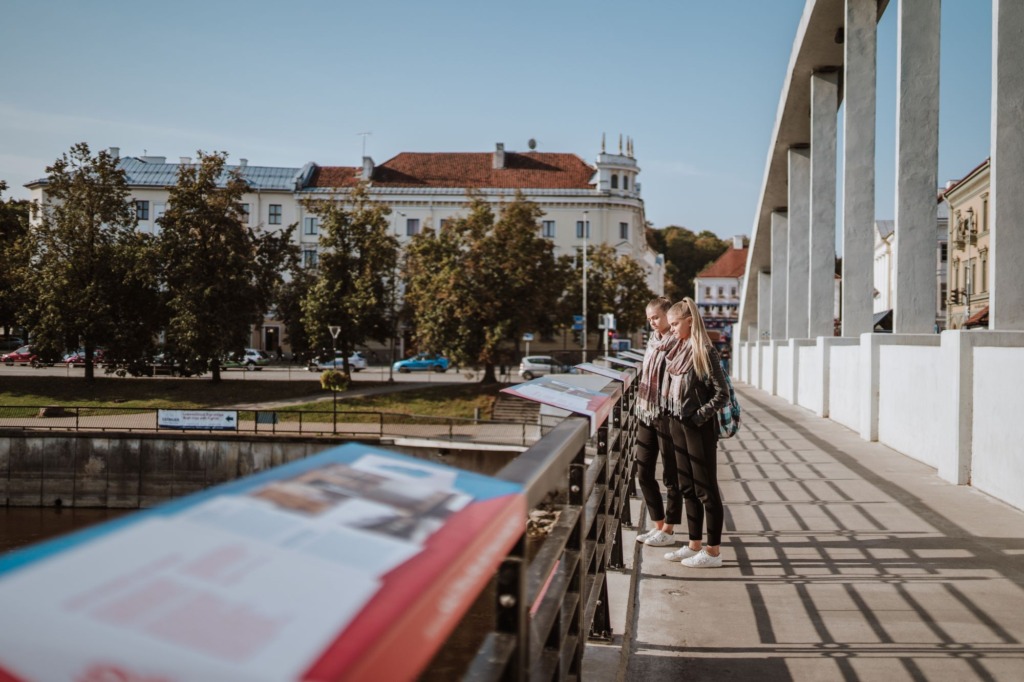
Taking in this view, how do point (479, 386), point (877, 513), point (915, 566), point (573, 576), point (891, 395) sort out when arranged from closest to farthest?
point (573, 576) < point (915, 566) < point (877, 513) < point (891, 395) < point (479, 386)

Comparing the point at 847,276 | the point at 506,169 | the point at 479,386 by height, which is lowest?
the point at 479,386


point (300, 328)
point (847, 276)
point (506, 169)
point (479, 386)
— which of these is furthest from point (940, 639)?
point (506, 169)

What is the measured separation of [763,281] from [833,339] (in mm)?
25154

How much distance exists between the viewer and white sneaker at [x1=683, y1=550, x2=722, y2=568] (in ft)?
19.7

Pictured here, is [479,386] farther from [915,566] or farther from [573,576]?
[573,576]

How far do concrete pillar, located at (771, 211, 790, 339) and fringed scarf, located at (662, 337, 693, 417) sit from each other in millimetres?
26267

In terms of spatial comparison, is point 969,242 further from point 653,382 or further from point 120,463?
point 653,382

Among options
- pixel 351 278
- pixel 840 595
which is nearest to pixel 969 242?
pixel 351 278

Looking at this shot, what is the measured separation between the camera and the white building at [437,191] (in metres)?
72.9

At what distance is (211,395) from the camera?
142ft

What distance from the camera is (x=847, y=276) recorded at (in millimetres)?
19016

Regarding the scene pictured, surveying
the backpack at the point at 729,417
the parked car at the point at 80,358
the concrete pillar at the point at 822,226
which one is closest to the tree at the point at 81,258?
the parked car at the point at 80,358

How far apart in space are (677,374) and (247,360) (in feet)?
181

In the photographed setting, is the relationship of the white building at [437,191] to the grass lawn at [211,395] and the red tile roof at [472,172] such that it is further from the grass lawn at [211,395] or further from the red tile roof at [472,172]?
the grass lawn at [211,395]
